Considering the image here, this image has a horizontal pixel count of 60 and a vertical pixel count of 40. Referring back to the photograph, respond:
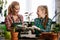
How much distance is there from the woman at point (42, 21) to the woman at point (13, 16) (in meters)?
0.17

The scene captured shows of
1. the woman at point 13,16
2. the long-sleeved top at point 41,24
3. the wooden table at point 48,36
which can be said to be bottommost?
the wooden table at point 48,36

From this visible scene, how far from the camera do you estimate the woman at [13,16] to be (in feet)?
4.25

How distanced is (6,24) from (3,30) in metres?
0.07

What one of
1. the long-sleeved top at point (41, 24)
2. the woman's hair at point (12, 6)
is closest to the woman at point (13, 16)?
the woman's hair at point (12, 6)

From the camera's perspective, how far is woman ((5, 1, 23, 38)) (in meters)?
1.30

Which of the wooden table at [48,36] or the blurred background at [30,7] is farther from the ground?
the blurred background at [30,7]

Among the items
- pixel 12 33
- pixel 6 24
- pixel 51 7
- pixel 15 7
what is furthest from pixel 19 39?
pixel 51 7

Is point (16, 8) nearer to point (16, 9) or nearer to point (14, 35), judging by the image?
point (16, 9)

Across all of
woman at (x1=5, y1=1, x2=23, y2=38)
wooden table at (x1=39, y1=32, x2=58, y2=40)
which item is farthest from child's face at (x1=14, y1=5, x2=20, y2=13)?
wooden table at (x1=39, y1=32, x2=58, y2=40)

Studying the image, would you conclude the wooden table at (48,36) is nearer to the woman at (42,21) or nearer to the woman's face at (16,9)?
the woman at (42,21)

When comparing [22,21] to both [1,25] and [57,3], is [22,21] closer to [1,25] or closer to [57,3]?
[1,25]

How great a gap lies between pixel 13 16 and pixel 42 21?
294 millimetres

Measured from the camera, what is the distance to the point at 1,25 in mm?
1283

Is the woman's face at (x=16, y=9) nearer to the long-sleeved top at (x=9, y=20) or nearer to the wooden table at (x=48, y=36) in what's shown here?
the long-sleeved top at (x=9, y=20)
